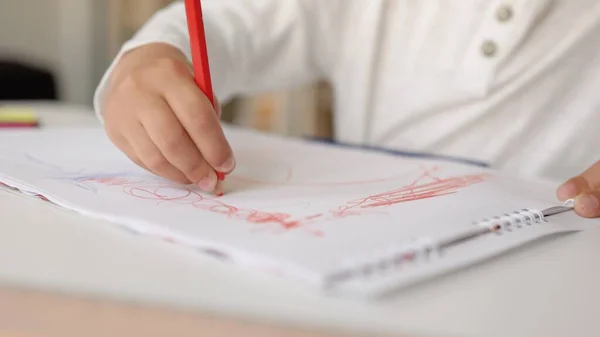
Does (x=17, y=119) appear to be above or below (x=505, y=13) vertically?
below

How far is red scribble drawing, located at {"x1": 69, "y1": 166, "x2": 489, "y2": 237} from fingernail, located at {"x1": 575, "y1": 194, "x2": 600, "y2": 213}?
0.07 meters

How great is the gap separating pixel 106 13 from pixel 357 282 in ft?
5.28

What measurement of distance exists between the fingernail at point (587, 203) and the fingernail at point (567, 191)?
17 millimetres

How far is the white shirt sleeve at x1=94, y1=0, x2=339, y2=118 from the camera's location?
642 millimetres

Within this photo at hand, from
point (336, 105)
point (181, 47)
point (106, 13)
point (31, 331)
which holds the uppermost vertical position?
point (106, 13)

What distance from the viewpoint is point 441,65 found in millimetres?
667

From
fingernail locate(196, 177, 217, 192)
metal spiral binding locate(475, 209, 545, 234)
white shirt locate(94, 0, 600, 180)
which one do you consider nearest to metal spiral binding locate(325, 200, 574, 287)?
metal spiral binding locate(475, 209, 545, 234)

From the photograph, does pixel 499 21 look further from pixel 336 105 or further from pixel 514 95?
pixel 336 105

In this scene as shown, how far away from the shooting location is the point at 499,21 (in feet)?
1.96

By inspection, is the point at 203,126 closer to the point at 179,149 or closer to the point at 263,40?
the point at 179,149

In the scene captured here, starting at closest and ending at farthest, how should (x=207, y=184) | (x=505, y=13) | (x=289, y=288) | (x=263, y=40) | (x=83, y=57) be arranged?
1. (x=289, y=288)
2. (x=207, y=184)
3. (x=505, y=13)
4. (x=263, y=40)
5. (x=83, y=57)

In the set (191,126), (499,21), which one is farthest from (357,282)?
(499,21)

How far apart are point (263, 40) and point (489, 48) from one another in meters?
0.24

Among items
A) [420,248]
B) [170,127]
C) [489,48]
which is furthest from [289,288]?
[489,48]
